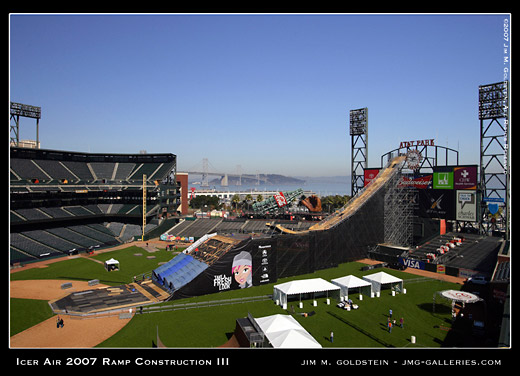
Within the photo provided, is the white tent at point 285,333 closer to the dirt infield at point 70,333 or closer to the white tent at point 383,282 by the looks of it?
the dirt infield at point 70,333


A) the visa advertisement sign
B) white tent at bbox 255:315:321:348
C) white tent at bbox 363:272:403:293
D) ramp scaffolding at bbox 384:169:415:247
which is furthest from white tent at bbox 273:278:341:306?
ramp scaffolding at bbox 384:169:415:247

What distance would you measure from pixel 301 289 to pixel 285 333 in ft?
35.5

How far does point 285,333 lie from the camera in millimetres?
23875

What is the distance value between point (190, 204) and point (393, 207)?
11686 centimetres

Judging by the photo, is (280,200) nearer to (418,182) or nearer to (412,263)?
(418,182)

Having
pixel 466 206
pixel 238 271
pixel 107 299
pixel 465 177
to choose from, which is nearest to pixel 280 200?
pixel 466 206

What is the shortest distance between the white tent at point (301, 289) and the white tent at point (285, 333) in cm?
688

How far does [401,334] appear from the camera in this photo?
2739cm

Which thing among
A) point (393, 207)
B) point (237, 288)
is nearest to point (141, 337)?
point (237, 288)

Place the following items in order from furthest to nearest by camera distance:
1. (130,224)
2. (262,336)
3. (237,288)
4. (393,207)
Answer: (130,224), (393,207), (237,288), (262,336)

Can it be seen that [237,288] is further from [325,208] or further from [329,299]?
[325,208]

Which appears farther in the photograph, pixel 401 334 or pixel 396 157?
pixel 396 157

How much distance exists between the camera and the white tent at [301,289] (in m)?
33.8

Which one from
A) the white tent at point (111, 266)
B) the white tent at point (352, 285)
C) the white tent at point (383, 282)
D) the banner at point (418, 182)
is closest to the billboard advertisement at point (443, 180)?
the banner at point (418, 182)
